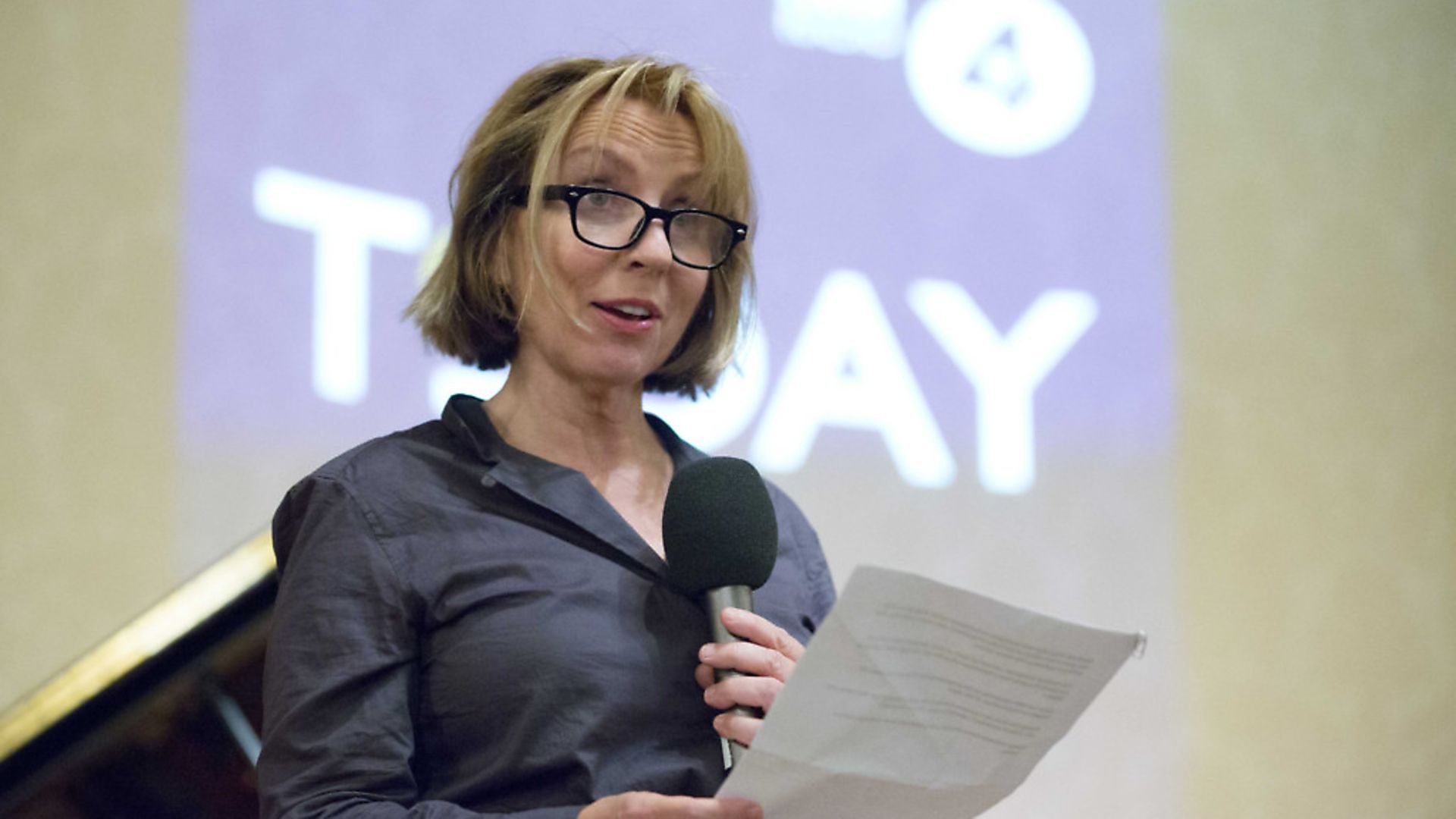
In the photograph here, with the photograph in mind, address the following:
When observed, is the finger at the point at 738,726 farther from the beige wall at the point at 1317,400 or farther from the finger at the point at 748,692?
the beige wall at the point at 1317,400

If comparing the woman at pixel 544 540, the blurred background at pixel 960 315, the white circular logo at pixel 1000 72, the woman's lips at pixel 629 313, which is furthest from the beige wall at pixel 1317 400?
the woman's lips at pixel 629 313

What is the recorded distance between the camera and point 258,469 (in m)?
2.04

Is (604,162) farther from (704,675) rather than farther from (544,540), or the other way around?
(704,675)

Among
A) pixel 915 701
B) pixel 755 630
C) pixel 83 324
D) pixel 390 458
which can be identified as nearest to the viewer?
pixel 915 701

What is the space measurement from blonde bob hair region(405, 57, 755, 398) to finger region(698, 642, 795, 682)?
354 mm

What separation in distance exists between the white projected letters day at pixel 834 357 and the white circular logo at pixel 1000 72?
0.31 metres

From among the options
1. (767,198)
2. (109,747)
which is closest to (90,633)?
(109,747)

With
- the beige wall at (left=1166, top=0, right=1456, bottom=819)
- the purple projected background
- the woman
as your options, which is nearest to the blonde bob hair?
the woman

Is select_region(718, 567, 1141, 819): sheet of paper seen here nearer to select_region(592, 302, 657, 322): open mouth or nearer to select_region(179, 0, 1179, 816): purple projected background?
select_region(592, 302, 657, 322): open mouth

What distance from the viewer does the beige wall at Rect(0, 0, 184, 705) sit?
1956mm

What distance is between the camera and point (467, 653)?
1.07 m

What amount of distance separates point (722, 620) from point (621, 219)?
36 centimetres

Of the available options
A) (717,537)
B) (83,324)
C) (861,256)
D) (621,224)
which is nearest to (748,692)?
(717,537)

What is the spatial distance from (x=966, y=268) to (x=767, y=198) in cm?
41
